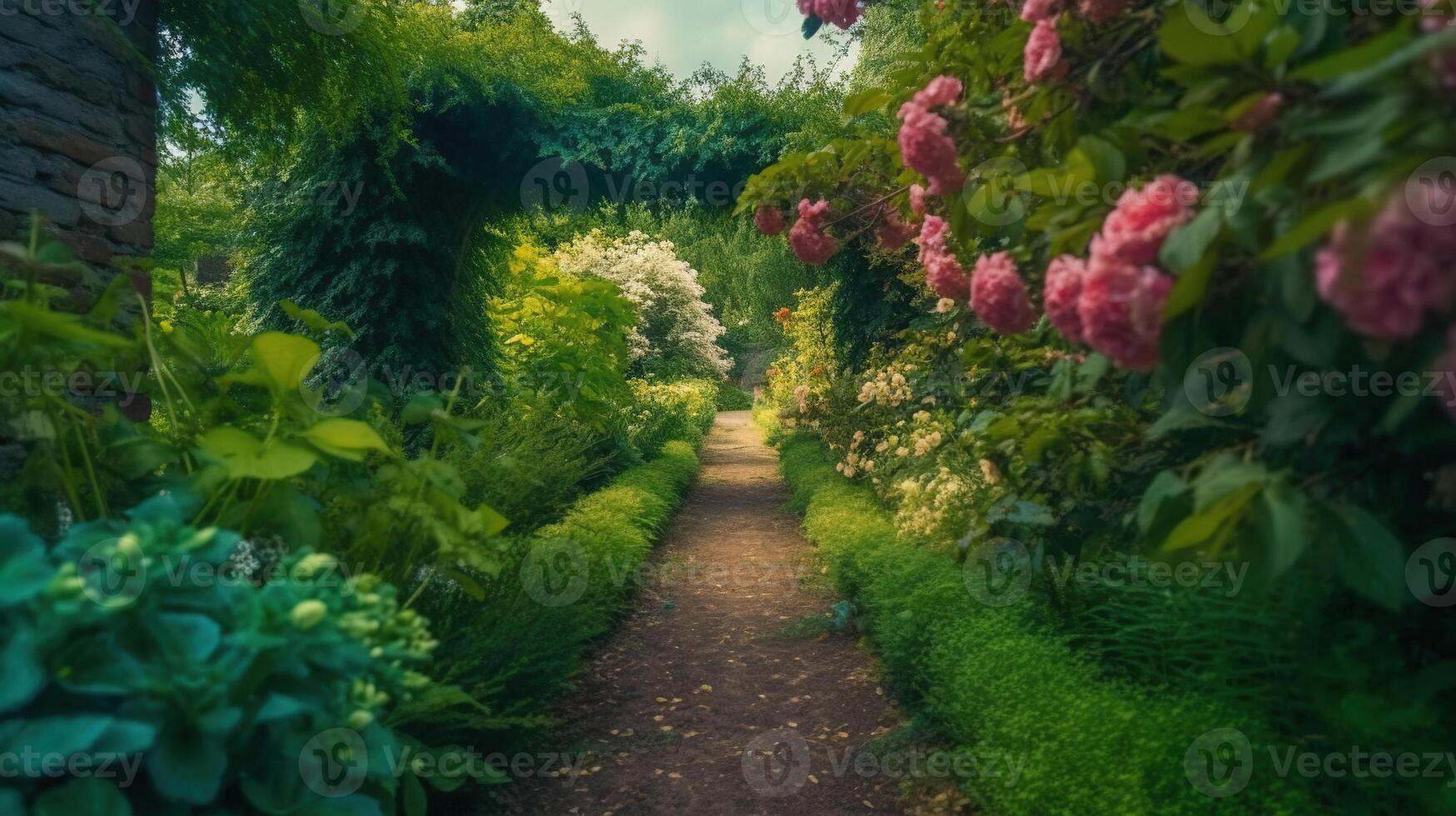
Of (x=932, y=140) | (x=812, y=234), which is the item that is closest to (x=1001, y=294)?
(x=932, y=140)

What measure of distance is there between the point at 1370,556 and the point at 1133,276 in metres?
0.51

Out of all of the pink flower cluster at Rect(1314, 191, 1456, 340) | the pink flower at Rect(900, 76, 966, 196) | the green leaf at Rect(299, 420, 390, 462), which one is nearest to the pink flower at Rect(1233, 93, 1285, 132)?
the pink flower cluster at Rect(1314, 191, 1456, 340)

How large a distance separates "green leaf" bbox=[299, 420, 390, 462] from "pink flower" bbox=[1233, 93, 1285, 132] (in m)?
1.69

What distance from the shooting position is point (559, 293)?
851cm

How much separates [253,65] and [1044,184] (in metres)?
4.23

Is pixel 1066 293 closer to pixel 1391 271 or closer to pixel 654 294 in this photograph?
pixel 1391 271

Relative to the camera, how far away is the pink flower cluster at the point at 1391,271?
91 cm

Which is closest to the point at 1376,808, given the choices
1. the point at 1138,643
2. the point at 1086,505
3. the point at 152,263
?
the point at 1086,505

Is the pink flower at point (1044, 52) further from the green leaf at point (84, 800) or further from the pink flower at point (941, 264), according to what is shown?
the green leaf at point (84, 800)

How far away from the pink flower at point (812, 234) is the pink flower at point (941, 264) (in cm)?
63

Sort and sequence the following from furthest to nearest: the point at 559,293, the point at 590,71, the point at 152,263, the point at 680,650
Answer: the point at 559,293
the point at 590,71
the point at 680,650
the point at 152,263

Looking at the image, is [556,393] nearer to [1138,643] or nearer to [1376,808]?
[1138,643]

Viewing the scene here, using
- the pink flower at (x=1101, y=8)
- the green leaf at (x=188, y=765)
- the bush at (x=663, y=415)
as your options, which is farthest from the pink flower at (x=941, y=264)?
the bush at (x=663, y=415)

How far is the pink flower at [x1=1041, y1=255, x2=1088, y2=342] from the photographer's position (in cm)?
146
